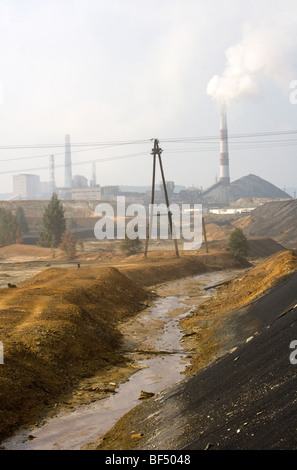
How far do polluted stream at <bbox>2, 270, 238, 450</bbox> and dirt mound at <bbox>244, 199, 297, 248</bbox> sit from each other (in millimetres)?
55507

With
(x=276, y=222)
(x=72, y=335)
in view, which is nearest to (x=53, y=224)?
(x=276, y=222)

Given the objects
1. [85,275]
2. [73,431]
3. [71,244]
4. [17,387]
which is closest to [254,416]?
[73,431]

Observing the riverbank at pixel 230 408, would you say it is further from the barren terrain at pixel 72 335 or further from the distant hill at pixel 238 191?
the distant hill at pixel 238 191

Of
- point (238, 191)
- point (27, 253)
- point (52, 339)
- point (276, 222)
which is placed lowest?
point (27, 253)

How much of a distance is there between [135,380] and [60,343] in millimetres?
3052

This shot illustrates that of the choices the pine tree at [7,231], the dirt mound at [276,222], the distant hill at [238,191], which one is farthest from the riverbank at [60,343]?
the distant hill at [238,191]

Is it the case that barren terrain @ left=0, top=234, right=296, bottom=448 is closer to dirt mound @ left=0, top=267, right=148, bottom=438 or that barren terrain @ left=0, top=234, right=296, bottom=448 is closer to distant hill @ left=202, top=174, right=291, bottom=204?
dirt mound @ left=0, top=267, right=148, bottom=438

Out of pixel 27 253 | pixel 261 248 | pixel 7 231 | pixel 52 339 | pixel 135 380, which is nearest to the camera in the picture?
pixel 135 380

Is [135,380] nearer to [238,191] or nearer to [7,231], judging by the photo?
[7,231]

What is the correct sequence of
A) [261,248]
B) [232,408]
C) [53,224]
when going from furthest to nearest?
[53,224], [261,248], [232,408]

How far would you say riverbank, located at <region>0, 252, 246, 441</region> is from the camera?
43.3ft

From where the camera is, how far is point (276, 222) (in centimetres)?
9106

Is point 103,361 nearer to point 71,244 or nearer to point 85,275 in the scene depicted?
point 85,275

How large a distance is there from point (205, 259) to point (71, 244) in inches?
642
